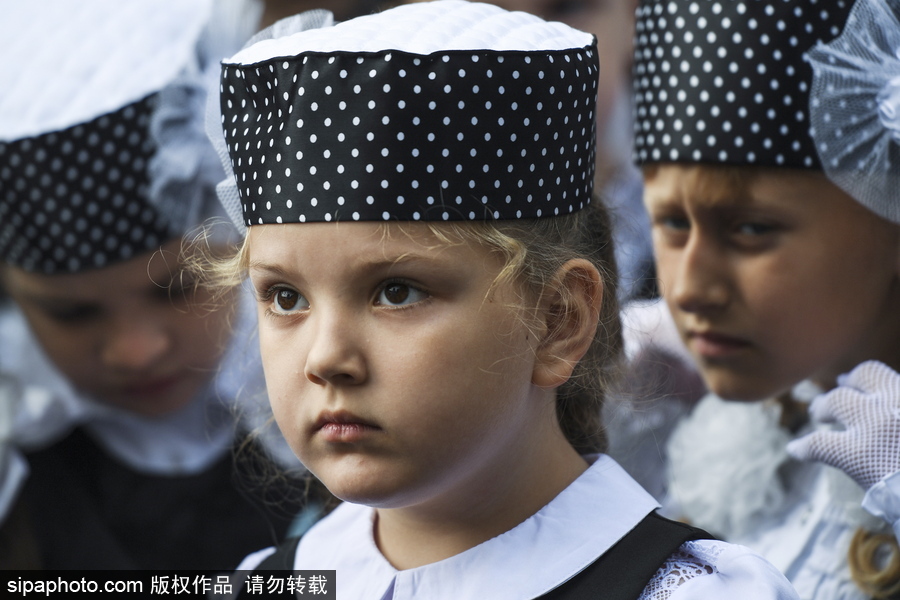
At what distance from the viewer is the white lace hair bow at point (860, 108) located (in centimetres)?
130

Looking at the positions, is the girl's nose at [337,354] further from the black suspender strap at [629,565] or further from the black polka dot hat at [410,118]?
the black suspender strap at [629,565]

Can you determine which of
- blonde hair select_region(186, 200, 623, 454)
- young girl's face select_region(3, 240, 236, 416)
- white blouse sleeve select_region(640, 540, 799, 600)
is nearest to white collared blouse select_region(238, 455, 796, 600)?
white blouse sleeve select_region(640, 540, 799, 600)

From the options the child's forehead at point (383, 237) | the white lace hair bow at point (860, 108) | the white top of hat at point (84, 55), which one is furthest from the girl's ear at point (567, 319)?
the white top of hat at point (84, 55)

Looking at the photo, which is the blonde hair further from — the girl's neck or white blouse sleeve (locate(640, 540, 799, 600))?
white blouse sleeve (locate(640, 540, 799, 600))

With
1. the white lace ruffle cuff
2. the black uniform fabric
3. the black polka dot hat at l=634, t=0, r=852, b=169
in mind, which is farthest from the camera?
the black uniform fabric

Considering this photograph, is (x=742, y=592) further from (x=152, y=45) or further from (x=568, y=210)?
(x=152, y=45)

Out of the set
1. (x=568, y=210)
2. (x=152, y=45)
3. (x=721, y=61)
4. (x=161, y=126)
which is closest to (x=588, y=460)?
(x=568, y=210)

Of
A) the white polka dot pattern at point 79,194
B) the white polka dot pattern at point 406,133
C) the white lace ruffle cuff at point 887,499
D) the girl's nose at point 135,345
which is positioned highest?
the white polka dot pattern at point 406,133

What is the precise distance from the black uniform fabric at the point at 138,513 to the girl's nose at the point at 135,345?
0.32 meters

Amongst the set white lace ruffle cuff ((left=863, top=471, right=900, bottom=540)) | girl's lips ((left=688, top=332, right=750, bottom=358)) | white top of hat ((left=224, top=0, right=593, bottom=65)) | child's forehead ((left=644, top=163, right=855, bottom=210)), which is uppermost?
white top of hat ((left=224, top=0, right=593, bottom=65))

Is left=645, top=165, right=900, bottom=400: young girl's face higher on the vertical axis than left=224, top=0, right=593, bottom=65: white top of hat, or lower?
lower

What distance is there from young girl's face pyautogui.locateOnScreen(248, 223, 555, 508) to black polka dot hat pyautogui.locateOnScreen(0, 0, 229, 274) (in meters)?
0.81

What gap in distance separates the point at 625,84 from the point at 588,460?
5.95ft

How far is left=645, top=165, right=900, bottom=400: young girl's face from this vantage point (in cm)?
138
